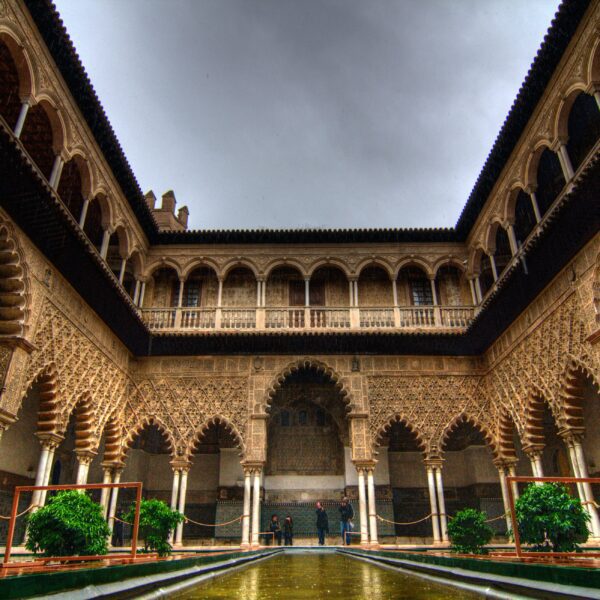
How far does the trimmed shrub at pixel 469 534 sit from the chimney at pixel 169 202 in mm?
16637

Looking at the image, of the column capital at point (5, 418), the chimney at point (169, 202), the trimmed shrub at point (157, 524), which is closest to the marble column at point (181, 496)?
the trimmed shrub at point (157, 524)

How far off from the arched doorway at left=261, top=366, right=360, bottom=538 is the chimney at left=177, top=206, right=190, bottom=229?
9.96 meters

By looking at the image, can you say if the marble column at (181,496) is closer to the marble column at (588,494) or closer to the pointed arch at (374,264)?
the pointed arch at (374,264)

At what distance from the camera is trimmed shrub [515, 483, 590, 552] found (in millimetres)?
6246

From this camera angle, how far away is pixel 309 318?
13711mm

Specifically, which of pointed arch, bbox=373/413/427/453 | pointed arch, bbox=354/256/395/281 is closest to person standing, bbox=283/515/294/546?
pointed arch, bbox=373/413/427/453

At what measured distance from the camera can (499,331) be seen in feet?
40.7

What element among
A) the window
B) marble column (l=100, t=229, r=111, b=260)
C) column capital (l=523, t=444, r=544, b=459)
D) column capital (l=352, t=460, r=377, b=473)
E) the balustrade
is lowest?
column capital (l=352, t=460, r=377, b=473)

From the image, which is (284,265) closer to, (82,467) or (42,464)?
(82,467)

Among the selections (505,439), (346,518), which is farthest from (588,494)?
(346,518)

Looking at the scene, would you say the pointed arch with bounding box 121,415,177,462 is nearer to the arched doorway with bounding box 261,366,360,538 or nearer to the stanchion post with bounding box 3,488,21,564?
the arched doorway with bounding box 261,366,360,538

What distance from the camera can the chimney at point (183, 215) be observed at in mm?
22078

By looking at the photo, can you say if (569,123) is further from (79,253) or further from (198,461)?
(198,461)

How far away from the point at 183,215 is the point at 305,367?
11.7 meters
